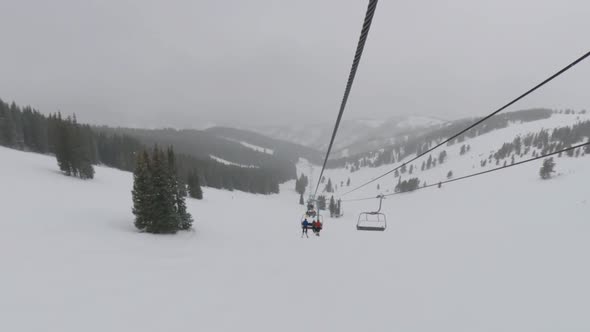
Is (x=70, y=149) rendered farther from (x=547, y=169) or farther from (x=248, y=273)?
(x=547, y=169)

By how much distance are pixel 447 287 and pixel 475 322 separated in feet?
29.7

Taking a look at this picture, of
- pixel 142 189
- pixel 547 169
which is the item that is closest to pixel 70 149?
pixel 142 189

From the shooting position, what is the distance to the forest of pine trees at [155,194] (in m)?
29.4

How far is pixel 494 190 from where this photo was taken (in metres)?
104

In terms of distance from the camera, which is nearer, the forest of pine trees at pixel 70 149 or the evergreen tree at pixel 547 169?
the forest of pine trees at pixel 70 149

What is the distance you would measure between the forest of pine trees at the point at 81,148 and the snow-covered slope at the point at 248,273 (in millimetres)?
4879

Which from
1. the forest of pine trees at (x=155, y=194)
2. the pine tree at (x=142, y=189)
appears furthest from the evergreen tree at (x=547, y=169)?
the pine tree at (x=142, y=189)

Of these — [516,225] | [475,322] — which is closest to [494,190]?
[516,225]

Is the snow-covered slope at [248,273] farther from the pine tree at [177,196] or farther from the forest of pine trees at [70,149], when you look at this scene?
the forest of pine trees at [70,149]

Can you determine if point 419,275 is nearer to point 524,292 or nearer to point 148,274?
point 524,292

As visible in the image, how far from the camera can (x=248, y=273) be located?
2292cm

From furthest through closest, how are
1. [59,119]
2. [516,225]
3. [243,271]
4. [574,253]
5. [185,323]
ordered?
[516,225] < [59,119] < [574,253] < [243,271] < [185,323]

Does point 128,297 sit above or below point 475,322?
above

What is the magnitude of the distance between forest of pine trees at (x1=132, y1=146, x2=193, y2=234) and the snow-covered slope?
1733 millimetres
